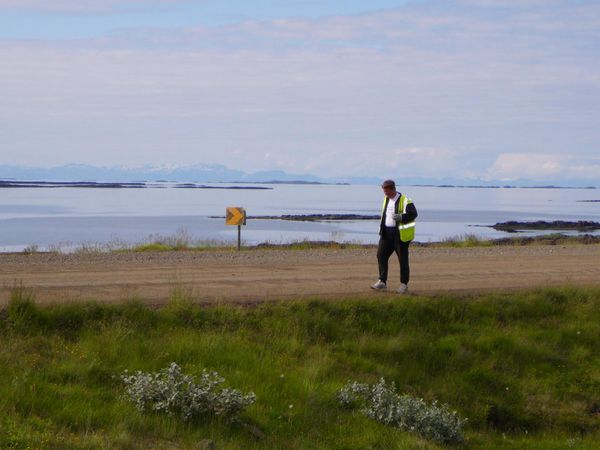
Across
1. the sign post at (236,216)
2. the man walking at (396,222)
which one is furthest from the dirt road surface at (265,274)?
the sign post at (236,216)

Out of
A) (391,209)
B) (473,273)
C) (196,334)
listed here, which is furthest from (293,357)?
(473,273)

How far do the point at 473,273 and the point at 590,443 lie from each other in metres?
7.69

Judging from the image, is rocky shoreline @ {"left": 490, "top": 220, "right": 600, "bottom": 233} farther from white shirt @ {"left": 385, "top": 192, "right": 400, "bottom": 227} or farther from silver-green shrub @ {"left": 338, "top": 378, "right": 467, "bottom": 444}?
silver-green shrub @ {"left": 338, "top": 378, "right": 467, "bottom": 444}

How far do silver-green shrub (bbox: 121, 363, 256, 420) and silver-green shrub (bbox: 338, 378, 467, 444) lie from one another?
1.55 metres

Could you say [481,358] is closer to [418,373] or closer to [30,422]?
[418,373]

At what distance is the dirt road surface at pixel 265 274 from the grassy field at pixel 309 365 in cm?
96

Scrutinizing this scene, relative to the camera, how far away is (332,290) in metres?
16.4

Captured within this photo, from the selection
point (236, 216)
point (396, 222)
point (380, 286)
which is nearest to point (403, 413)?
point (396, 222)

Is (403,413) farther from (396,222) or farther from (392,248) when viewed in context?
(392,248)

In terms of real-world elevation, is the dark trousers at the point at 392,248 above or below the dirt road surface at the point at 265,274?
above

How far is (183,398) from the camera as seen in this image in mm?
10375

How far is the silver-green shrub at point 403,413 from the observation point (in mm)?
11172

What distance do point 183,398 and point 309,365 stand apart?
2.60m

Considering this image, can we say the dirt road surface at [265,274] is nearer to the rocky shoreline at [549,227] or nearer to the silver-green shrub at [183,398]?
the silver-green shrub at [183,398]
